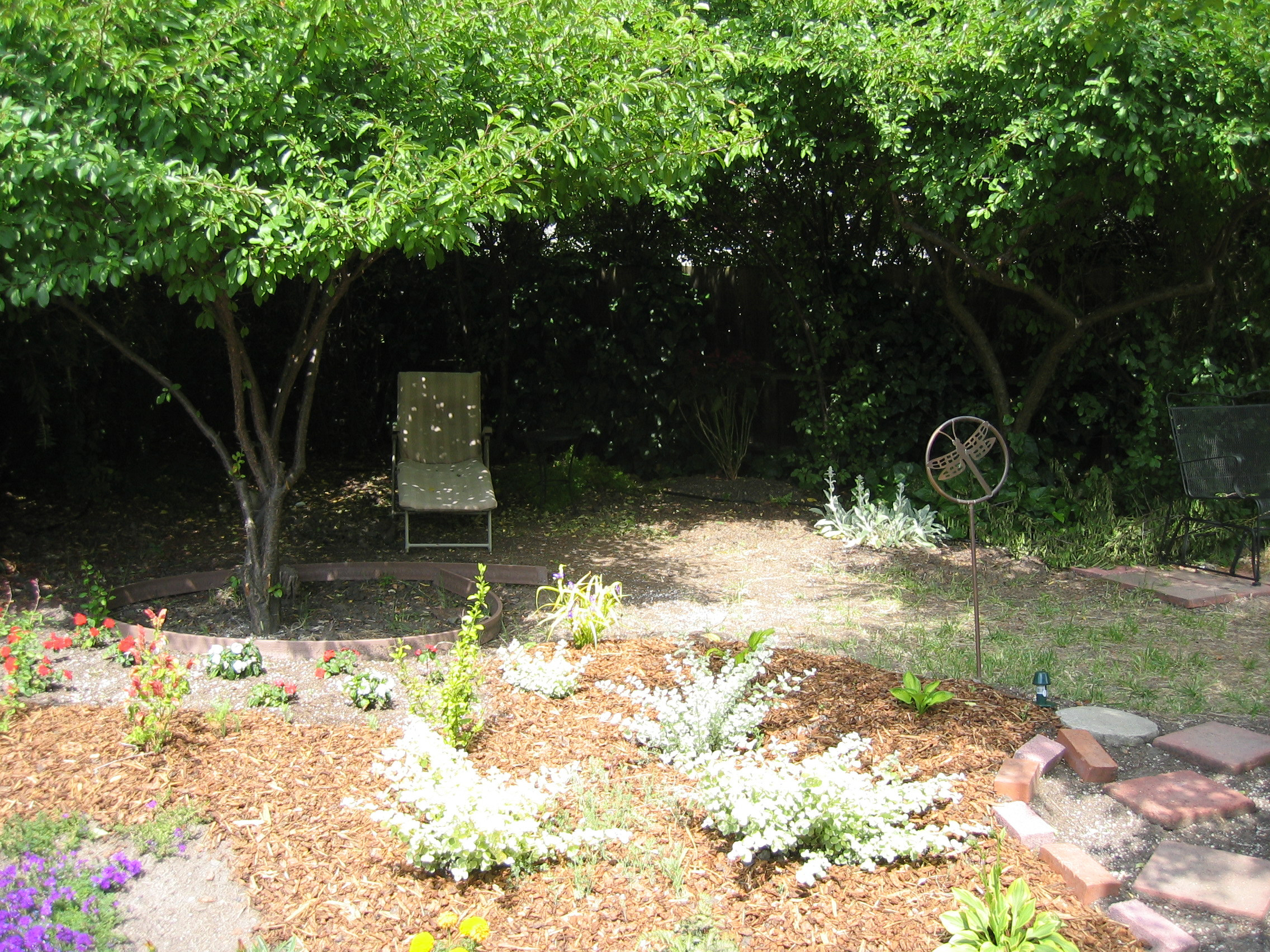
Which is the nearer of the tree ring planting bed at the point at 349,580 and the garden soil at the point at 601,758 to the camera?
the garden soil at the point at 601,758

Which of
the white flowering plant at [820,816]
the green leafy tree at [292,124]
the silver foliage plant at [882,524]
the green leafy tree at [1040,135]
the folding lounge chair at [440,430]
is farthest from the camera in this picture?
the folding lounge chair at [440,430]

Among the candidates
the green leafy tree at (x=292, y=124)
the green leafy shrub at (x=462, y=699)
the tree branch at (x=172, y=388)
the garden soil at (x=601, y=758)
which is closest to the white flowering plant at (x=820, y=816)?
the garden soil at (x=601, y=758)

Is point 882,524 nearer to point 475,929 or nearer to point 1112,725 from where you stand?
point 1112,725

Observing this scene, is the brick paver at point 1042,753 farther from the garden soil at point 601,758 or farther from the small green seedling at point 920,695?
the small green seedling at point 920,695

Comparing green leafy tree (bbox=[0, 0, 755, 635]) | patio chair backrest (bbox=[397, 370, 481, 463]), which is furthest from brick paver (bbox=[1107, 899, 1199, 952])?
patio chair backrest (bbox=[397, 370, 481, 463])

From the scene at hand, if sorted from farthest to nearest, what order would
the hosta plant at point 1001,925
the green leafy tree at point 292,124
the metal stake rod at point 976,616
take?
1. the metal stake rod at point 976,616
2. the green leafy tree at point 292,124
3. the hosta plant at point 1001,925

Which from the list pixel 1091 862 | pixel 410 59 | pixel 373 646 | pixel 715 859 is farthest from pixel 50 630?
pixel 1091 862

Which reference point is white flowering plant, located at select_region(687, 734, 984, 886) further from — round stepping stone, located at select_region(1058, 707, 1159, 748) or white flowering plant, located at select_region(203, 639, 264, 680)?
white flowering plant, located at select_region(203, 639, 264, 680)

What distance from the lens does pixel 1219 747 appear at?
3004mm

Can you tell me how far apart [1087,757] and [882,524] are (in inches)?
132

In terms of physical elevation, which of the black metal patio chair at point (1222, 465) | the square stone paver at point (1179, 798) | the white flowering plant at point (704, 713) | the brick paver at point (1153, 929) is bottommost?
the brick paver at point (1153, 929)

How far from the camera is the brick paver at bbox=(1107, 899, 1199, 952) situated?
2.09m

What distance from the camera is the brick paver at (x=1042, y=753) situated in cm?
287

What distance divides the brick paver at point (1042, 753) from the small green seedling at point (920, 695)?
31 centimetres
